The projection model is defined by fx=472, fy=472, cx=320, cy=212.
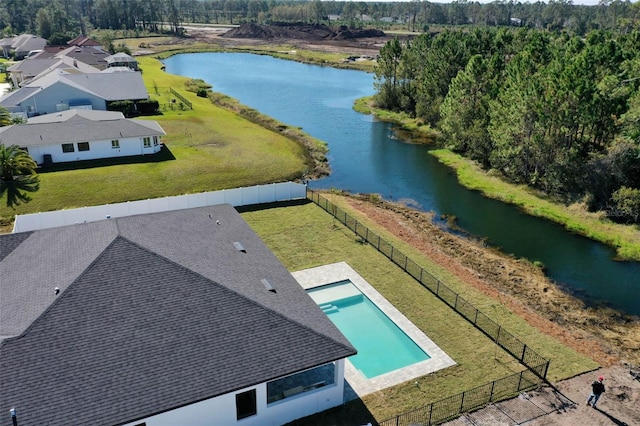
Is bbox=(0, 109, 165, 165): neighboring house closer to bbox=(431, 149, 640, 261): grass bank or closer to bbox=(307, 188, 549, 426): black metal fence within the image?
bbox=(307, 188, 549, 426): black metal fence

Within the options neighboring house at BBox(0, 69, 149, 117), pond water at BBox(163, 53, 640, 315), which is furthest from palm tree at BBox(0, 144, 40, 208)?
pond water at BBox(163, 53, 640, 315)

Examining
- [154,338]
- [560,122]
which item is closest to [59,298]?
[154,338]

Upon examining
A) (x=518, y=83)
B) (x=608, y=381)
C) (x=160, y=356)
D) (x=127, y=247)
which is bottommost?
(x=608, y=381)

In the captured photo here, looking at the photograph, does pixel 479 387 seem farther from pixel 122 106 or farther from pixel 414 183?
pixel 122 106

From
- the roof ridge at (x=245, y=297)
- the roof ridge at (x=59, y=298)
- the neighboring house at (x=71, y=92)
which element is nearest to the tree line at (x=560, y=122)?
the roof ridge at (x=245, y=297)

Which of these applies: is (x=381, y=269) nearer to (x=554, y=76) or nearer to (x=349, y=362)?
(x=349, y=362)

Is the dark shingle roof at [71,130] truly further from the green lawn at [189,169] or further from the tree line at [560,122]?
the tree line at [560,122]

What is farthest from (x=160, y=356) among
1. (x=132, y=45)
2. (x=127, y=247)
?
(x=132, y=45)
